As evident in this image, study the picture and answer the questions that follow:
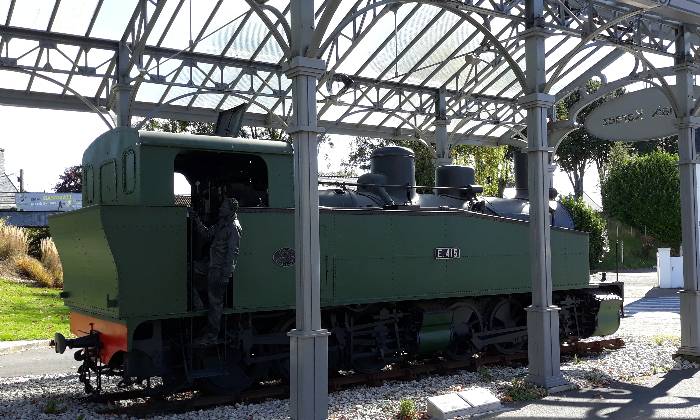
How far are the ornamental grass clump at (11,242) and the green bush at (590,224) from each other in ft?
63.2

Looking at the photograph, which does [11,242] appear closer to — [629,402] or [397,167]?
[397,167]

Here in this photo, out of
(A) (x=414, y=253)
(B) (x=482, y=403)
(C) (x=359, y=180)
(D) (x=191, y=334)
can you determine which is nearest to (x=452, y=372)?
(A) (x=414, y=253)

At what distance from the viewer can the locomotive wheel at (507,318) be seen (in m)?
9.89

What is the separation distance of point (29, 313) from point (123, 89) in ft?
18.3

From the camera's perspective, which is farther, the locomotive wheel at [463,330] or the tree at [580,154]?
the tree at [580,154]

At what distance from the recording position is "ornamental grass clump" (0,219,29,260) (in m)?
19.5

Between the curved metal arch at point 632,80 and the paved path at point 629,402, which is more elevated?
the curved metal arch at point 632,80

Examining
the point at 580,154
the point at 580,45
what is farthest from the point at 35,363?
the point at 580,154

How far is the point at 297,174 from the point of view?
5.94 m

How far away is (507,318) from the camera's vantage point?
10195 millimetres

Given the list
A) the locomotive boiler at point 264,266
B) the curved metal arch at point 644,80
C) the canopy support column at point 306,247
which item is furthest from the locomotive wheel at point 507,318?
the canopy support column at point 306,247

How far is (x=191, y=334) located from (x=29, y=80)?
8825 millimetres

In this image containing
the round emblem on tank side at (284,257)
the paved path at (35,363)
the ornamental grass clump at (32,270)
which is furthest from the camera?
the ornamental grass clump at (32,270)

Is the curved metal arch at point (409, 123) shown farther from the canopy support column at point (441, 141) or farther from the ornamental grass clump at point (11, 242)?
the ornamental grass clump at point (11, 242)
